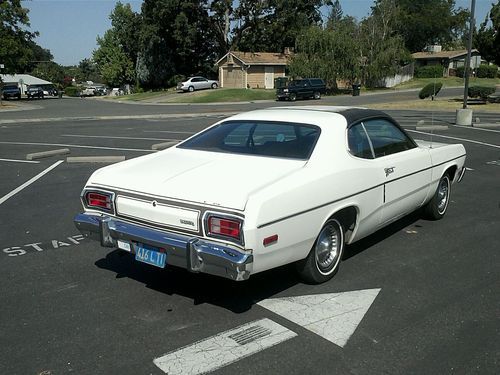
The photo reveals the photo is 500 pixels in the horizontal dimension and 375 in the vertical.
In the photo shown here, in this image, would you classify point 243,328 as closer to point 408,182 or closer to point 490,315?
point 490,315

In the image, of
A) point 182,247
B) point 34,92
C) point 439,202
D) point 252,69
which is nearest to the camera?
point 182,247

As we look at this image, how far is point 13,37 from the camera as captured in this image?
1652 inches

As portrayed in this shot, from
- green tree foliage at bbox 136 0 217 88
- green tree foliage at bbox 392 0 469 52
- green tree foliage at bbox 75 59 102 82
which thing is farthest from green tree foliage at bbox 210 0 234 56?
green tree foliage at bbox 75 59 102 82

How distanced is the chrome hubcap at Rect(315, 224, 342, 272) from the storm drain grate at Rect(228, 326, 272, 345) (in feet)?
3.14

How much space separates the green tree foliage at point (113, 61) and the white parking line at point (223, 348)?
7807 centimetres

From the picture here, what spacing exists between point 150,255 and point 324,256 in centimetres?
157

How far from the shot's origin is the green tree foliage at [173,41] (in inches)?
2335

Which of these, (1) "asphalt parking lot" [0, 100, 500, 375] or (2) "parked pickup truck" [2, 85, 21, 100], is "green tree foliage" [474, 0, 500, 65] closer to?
(1) "asphalt parking lot" [0, 100, 500, 375]

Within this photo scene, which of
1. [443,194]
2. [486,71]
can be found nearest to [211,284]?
[443,194]

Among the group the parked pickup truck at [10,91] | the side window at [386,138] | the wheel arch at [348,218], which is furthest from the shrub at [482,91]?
the parked pickup truck at [10,91]

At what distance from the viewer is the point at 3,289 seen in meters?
4.56

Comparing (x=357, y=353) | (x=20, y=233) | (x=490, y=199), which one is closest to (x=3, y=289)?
(x=20, y=233)

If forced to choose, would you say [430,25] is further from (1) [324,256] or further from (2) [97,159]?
(1) [324,256]

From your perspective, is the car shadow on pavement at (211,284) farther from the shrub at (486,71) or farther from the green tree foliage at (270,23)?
the shrub at (486,71)
